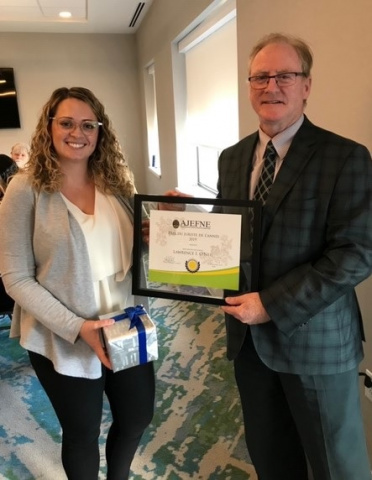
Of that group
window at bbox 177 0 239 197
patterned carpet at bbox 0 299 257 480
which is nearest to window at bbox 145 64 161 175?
window at bbox 177 0 239 197

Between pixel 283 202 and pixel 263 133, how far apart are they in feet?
0.81

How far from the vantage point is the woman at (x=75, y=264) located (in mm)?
1150

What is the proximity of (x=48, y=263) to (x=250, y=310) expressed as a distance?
60 centimetres

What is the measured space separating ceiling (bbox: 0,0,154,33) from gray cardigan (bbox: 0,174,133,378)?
13.7 ft

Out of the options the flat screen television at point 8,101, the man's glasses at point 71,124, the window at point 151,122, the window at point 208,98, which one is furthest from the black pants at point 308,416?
the flat screen television at point 8,101

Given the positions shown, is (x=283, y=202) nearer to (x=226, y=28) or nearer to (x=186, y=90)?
(x=226, y=28)

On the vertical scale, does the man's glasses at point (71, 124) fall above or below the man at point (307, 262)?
above

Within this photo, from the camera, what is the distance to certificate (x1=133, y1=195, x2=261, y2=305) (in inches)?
41.9

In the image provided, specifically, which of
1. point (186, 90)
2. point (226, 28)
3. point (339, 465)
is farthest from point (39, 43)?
point (339, 465)

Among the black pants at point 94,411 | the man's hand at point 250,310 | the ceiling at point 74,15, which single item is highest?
the ceiling at point 74,15

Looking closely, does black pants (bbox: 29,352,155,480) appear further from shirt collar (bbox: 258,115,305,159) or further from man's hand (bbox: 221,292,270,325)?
shirt collar (bbox: 258,115,305,159)

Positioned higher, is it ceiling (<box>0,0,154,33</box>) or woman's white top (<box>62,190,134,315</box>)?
ceiling (<box>0,0,154,33</box>)

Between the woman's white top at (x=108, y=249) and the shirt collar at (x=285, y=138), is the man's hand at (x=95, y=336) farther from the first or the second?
the shirt collar at (x=285, y=138)

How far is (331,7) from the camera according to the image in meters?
1.42
